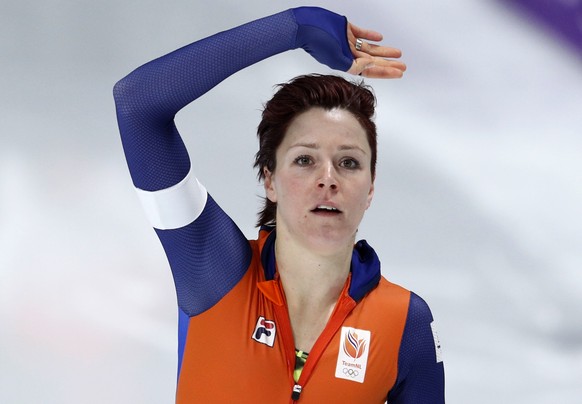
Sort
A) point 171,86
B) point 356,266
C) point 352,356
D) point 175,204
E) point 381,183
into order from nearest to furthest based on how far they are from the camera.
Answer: point 171,86 < point 175,204 < point 352,356 < point 356,266 < point 381,183

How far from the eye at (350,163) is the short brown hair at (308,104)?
0.17 m

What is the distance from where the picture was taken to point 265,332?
309 cm

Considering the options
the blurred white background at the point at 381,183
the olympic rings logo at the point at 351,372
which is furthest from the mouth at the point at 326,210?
the blurred white background at the point at 381,183

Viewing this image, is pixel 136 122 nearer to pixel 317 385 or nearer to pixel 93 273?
pixel 317 385

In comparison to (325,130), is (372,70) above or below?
above

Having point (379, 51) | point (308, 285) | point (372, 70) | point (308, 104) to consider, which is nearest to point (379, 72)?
point (372, 70)

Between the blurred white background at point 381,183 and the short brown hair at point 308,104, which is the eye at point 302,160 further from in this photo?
the blurred white background at point 381,183

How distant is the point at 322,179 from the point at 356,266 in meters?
0.44

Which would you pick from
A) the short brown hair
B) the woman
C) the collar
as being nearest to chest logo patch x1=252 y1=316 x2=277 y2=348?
the woman

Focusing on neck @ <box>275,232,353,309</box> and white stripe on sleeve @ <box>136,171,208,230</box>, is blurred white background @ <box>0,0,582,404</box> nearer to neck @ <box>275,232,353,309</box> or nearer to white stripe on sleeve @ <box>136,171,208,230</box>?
neck @ <box>275,232,353,309</box>

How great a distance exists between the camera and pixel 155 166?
287cm

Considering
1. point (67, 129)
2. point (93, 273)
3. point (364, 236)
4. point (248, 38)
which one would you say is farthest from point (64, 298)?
A: point (248, 38)

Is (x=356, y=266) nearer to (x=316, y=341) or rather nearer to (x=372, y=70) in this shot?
(x=316, y=341)

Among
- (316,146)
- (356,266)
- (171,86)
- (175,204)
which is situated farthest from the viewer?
(356,266)
